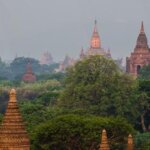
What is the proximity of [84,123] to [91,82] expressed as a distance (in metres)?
17.9

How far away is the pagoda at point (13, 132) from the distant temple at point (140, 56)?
90157 millimetres

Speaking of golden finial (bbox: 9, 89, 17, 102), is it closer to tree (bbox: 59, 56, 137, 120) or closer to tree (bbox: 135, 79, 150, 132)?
tree (bbox: 59, 56, 137, 120)

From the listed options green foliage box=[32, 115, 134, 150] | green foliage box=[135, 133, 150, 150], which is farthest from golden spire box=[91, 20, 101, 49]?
green foliage box=[32, 115, 134, 150]

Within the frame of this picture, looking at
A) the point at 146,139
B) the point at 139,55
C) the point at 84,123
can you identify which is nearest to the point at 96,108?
the point at 146,139

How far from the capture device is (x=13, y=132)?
34250mm

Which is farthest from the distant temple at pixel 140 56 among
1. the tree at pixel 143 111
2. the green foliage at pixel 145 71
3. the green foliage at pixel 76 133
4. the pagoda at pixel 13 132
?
the pagoda at pixel 13 132

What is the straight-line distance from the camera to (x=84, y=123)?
54156 millimetres

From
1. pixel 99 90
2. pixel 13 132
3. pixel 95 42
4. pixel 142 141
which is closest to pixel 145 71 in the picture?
pixel 95 42

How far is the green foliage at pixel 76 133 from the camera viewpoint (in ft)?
174

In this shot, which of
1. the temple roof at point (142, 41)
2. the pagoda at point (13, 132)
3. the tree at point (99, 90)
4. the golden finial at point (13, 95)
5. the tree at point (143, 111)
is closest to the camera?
the golden finial at point (13, 95)

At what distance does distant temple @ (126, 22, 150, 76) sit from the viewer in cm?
12469

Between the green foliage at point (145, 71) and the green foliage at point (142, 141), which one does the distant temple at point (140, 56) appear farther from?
the green foliage at point (142, 141)

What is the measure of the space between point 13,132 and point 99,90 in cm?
3604

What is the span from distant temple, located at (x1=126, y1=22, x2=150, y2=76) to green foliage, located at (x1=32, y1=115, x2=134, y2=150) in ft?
231
